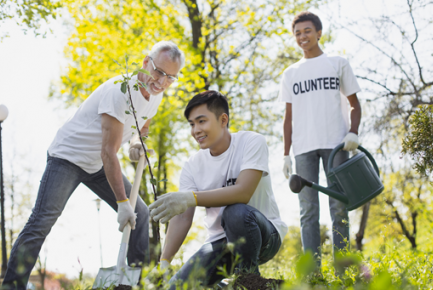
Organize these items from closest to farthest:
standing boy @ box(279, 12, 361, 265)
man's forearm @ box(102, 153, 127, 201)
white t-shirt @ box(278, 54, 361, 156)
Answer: man's forearm @ box(102, 153, 127, 201), standing boy @ box(279, 12, 361, 265), white t-shirt @ box(278, 54, 361, 156)

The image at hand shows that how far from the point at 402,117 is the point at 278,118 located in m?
3.67

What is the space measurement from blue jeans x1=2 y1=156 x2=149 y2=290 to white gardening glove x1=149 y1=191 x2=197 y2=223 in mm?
371

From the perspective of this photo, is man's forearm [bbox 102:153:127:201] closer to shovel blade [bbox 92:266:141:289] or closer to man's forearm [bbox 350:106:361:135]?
shovel blade [bbox 92:266:141:289]

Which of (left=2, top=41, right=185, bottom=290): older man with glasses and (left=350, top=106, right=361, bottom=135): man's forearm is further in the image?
(left=350, top=106, right=361, bottom=135): man's forearm

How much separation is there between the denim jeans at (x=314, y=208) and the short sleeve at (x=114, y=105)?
4.58 ft

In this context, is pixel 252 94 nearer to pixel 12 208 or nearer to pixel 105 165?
pixel 105 165

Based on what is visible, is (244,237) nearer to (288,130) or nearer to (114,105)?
(114,105)

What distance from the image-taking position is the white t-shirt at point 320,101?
282 centimetres

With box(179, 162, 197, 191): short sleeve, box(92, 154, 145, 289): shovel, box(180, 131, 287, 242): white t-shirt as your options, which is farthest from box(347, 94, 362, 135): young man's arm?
box(92, 154, 145, 289): shovel

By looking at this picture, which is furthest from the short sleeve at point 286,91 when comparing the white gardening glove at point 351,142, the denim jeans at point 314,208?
the white gardening glove at point 351,142

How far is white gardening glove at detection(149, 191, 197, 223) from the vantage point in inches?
72.3

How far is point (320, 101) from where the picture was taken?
2.90 metres

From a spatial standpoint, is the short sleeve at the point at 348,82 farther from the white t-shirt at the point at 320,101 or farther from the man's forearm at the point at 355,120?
the man's forearm at the point at 355,120

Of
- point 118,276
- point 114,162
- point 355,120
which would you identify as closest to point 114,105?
point 114,162
